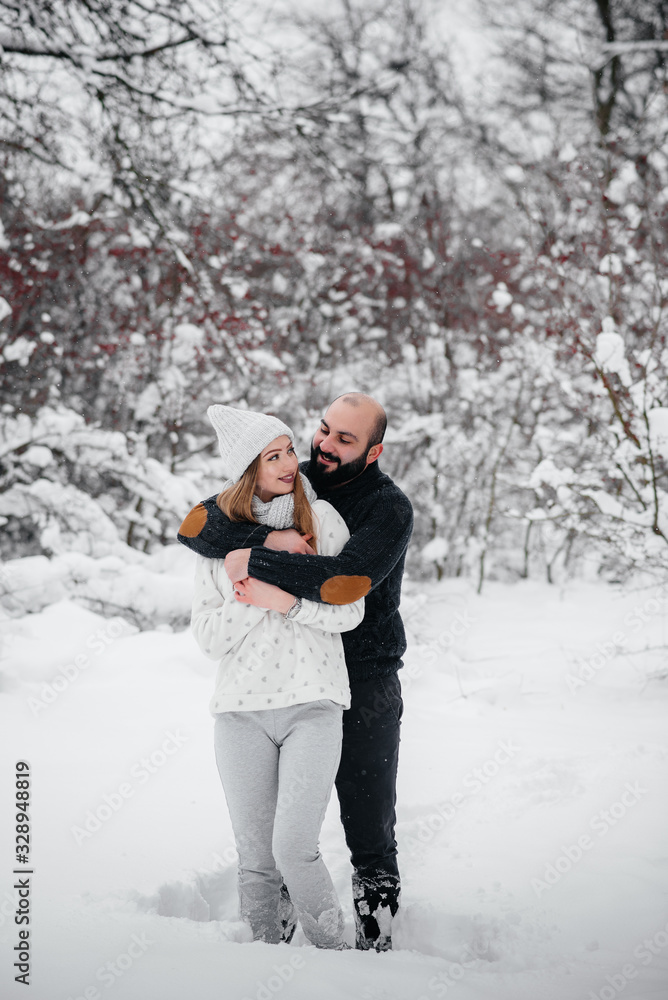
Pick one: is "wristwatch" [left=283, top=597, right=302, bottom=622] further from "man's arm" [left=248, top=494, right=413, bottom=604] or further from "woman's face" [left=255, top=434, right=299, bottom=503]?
"woman's face" [left=255, top=434, right=299, bottom=503]

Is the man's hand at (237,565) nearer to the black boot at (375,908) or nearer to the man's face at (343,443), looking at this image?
the man's face at (343,443)

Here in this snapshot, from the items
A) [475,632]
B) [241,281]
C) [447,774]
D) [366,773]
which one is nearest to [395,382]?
[241,281]

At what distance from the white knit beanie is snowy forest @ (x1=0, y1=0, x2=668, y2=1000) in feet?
4.28

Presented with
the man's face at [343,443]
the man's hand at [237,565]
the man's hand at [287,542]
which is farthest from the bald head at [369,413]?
the man's hand at [237,565]

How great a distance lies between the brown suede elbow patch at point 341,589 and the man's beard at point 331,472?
42cm

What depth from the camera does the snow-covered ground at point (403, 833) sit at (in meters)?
1.76

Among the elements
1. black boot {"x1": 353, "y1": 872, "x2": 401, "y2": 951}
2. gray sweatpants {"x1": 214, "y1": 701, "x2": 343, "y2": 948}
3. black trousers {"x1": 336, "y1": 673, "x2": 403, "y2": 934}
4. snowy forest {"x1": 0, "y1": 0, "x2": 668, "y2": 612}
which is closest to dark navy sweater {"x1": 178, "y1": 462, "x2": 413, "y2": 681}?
black trousers {"x1": 336, "y1": 673, "x2": 403, "y2": 934}

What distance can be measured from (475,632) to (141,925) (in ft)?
15.4

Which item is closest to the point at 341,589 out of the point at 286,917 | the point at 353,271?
the point at 286,917

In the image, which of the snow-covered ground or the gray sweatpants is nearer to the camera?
the snow-covered ground

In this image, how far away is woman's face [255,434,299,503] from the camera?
2.11m

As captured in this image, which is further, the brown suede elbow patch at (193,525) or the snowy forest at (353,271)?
the snowy forest at (353,271)

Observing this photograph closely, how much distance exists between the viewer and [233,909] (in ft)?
7.88

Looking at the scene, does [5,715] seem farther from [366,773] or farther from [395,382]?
[395,382]
